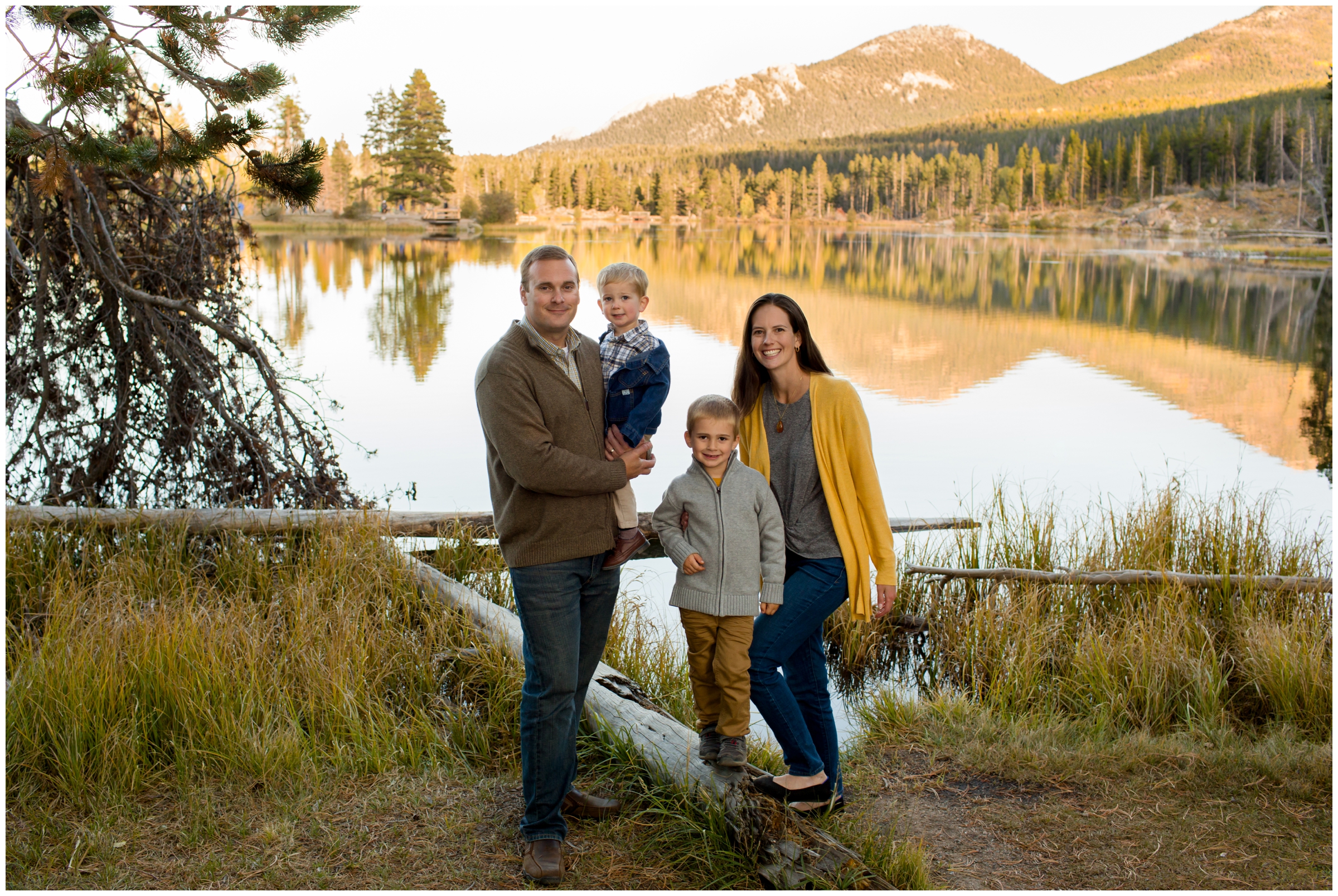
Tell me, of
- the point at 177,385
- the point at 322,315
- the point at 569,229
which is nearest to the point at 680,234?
the point at 569,229

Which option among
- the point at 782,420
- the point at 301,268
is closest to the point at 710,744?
the point at 782,420

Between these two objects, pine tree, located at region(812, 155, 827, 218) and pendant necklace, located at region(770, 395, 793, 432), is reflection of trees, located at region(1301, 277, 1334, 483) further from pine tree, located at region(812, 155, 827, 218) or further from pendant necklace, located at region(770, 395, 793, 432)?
pine tree, located at region(812, 155, 827, 218)

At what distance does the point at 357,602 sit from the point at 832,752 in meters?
2.75

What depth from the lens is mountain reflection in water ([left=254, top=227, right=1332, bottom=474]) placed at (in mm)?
17234

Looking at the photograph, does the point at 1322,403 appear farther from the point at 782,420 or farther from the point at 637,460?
the point at 637,460

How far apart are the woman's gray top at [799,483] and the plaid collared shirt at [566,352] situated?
0.70 metres

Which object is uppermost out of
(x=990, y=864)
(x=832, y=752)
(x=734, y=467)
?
(x=734, y=467)

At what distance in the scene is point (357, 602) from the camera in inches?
205

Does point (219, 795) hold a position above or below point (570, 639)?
below

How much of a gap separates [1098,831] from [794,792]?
1.14 meters

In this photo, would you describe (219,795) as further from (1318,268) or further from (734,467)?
(1318,268)

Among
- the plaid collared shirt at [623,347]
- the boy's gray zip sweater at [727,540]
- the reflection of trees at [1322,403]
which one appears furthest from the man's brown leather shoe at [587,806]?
the reflection of trees at [1322,403]

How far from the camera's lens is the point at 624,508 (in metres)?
3.20

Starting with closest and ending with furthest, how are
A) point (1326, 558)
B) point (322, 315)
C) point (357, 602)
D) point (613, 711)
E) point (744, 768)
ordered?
point (744, 768)
point (613, 711)
point (357, 602)
point (1326, 558)
point (322, 315)
